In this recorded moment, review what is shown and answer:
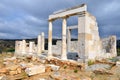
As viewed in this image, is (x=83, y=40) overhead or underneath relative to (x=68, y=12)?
underneath

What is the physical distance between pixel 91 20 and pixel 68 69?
561cm

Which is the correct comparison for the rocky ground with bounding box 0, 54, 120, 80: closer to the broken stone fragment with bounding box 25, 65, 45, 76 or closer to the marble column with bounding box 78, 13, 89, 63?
the broken stone fragment with bounding box 25, 65, 45, 76

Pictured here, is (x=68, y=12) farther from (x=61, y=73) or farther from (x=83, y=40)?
(x=61, y=73)

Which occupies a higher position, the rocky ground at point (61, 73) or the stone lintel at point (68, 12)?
the stone lintel at point (68, 12)

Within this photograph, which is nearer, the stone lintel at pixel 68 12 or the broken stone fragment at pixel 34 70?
A: the broken stone fragment at pixel 34 70

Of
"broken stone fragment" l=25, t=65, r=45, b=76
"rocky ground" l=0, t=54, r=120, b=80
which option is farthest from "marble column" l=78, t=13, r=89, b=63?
"broken stone fragment" l=25, t=65, r=45, b=76

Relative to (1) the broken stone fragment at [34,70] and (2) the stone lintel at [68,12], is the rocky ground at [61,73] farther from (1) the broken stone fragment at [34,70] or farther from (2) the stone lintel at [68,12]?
(2) the stone lintel at [68,12]

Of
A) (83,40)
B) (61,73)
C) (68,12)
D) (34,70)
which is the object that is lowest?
(61,73)

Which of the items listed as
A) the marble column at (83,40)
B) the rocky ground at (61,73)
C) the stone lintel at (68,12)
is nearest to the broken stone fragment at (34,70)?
the rocky ground at (61,73)

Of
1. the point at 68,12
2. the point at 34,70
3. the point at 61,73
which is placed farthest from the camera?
the point at 68,12

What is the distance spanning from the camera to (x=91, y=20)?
1708cm

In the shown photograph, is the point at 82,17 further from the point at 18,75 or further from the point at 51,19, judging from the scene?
the point at 18,75

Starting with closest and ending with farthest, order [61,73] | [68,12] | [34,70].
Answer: [34,70] < [61,73] < [68,12]

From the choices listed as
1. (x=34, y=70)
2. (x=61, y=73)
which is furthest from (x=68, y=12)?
(x=34, y=70)
